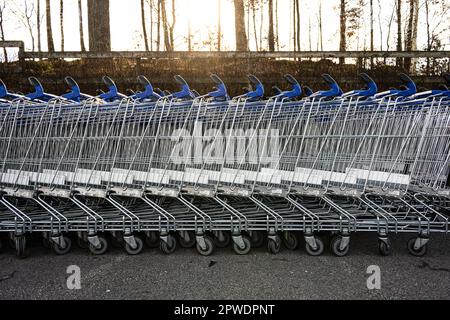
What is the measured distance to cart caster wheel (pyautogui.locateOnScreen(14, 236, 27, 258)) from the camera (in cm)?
408

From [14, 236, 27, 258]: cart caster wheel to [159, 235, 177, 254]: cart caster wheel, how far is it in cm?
130

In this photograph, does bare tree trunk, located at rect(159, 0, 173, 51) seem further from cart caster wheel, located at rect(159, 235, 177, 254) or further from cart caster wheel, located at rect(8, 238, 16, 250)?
cart caster wheel, located at rect(159, 235, 177, 254)

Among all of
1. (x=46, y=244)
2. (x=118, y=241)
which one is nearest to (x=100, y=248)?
(x=118, y=241)

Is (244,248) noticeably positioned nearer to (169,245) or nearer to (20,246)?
(169,245)

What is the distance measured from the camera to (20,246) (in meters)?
4.09

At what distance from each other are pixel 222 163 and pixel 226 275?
1067 millimetres

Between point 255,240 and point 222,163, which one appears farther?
point 255,240

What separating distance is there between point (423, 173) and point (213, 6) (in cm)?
2275

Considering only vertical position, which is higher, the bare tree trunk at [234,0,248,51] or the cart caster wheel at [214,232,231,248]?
the bare tree trunk at [234,0,248,51]

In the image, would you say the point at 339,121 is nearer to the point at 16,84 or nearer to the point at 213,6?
the point at 16,84

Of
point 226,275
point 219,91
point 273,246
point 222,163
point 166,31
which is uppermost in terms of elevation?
point 166,31

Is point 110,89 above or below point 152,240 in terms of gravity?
above

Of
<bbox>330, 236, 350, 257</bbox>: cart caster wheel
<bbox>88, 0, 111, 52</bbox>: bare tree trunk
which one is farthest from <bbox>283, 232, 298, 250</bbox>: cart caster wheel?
<bbox>88, 0, 111, 52</bbox>: bare tree trunk

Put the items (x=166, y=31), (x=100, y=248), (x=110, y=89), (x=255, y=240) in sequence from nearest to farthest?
1. (x=100, y=248)
2. (x=255, y=240)
3. (x=110, y=89)
4. (x=166, y=31)
